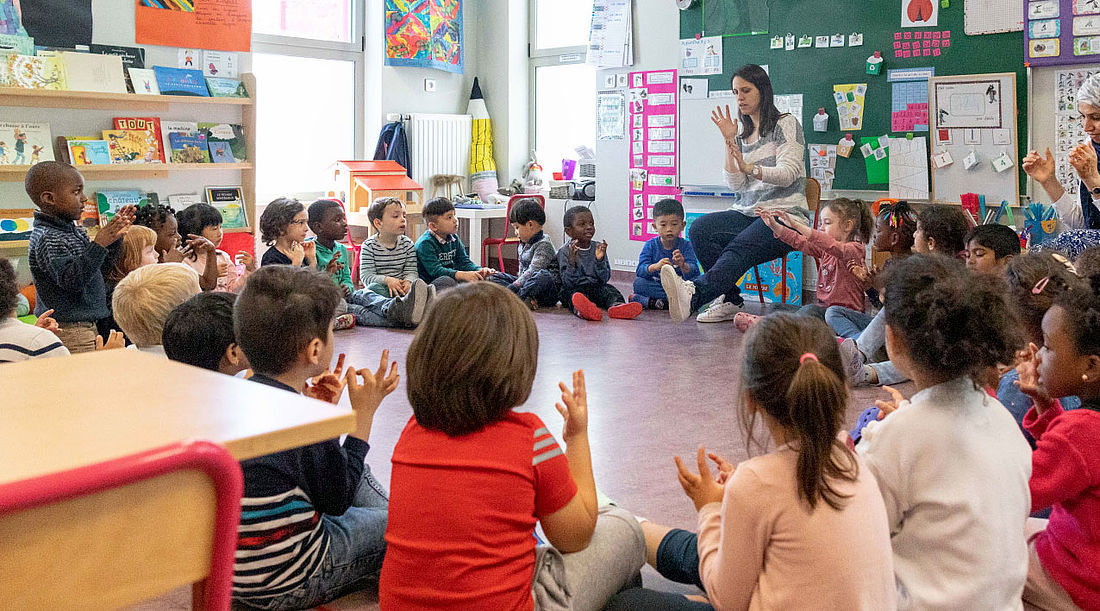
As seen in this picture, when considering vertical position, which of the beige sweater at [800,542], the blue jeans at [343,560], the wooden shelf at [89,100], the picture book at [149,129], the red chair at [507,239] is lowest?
the blue jeans at [343,560]

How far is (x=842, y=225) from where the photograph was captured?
508cm

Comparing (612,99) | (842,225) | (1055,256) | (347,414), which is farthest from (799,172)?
(347,414)

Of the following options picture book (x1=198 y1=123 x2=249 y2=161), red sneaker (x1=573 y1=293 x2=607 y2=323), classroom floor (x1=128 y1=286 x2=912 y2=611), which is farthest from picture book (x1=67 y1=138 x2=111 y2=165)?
red sneaker (x1=573 y1=293 x2=607 y2=323)

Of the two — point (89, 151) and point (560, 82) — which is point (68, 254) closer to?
point (89, 151)

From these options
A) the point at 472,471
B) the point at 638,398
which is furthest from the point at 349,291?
the point at 472,471

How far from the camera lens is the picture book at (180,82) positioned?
231 inches

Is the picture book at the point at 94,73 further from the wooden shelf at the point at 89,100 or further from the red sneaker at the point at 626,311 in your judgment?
the red sneaker at the point at 626,311

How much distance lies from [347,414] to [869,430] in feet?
3.56

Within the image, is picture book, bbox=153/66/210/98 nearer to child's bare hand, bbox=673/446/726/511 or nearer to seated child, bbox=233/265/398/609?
seated child, bbox=233/265/398/609

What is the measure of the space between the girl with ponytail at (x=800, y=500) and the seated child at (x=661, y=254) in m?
4.31

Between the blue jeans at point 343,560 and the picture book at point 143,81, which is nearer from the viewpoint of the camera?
the blue jeans at point 343,560

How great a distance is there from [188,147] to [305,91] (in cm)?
138

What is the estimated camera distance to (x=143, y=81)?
5758mm

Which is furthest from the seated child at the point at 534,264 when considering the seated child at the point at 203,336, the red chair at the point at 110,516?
the red chair at the point at 110,516
